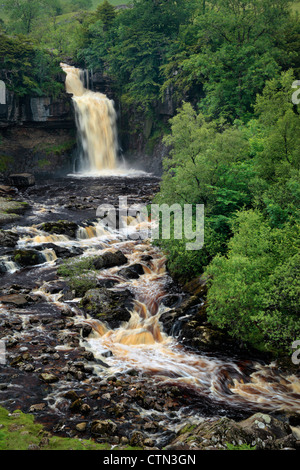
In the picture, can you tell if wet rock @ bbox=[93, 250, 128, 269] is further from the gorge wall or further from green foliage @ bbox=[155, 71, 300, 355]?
the gorge wall

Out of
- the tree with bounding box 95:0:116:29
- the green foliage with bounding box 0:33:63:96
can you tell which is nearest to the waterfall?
the green foliage with bounding box 0:33:63:96

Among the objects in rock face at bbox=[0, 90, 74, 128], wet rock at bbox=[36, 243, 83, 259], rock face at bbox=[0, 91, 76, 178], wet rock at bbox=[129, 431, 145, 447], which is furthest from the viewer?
rock face at bbox=[0, 91, 76, 178]

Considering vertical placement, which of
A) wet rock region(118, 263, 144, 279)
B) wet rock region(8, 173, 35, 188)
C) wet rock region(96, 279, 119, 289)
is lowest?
wet rock region(96, 279, 119, 289)

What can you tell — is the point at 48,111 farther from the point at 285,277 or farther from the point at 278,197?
the point at 285,277

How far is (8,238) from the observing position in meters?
26.2

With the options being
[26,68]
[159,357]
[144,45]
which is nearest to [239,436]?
[159,357]

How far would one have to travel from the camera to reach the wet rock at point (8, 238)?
84.5 ft

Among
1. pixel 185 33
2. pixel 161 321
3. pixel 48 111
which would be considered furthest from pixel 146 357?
pixel 185 33

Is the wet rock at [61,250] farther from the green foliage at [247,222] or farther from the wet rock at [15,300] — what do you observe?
the green foliage at [247,222]

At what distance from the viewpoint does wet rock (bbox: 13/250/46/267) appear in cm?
2378

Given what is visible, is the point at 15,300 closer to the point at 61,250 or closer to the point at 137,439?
the point at 61,250

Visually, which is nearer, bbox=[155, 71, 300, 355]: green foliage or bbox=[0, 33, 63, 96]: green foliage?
bbox=[155, 71, 300, 355]: green foliage

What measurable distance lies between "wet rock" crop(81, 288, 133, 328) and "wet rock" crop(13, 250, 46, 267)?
6293 millimetres
